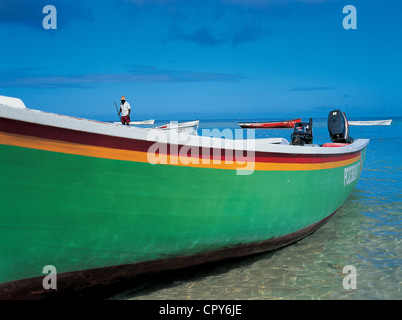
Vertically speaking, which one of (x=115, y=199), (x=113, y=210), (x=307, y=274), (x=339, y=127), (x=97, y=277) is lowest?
(x=307, y=274)

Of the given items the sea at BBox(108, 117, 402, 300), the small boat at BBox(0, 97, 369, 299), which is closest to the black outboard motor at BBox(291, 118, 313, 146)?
the sea at BBox(108, 117, 402, 300)

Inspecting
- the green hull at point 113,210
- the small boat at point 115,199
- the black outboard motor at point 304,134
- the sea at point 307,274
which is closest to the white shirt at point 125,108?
the black outboard motor at point 304,134

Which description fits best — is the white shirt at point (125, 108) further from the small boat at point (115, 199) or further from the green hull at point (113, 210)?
the green hull at point (113, 210)

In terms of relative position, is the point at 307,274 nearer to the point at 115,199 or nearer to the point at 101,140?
the point at 115,199

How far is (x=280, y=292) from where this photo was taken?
3639 mm

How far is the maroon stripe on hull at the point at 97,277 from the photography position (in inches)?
113

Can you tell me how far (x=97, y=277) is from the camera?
124 inches

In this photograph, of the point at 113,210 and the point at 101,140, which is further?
the point at 113,210

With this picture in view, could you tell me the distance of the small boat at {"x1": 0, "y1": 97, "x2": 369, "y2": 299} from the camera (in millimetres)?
2627

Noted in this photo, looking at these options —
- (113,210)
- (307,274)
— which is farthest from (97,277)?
(307,274)

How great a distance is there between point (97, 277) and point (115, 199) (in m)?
0.85

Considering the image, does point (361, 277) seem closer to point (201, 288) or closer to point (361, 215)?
point (201, 288)
